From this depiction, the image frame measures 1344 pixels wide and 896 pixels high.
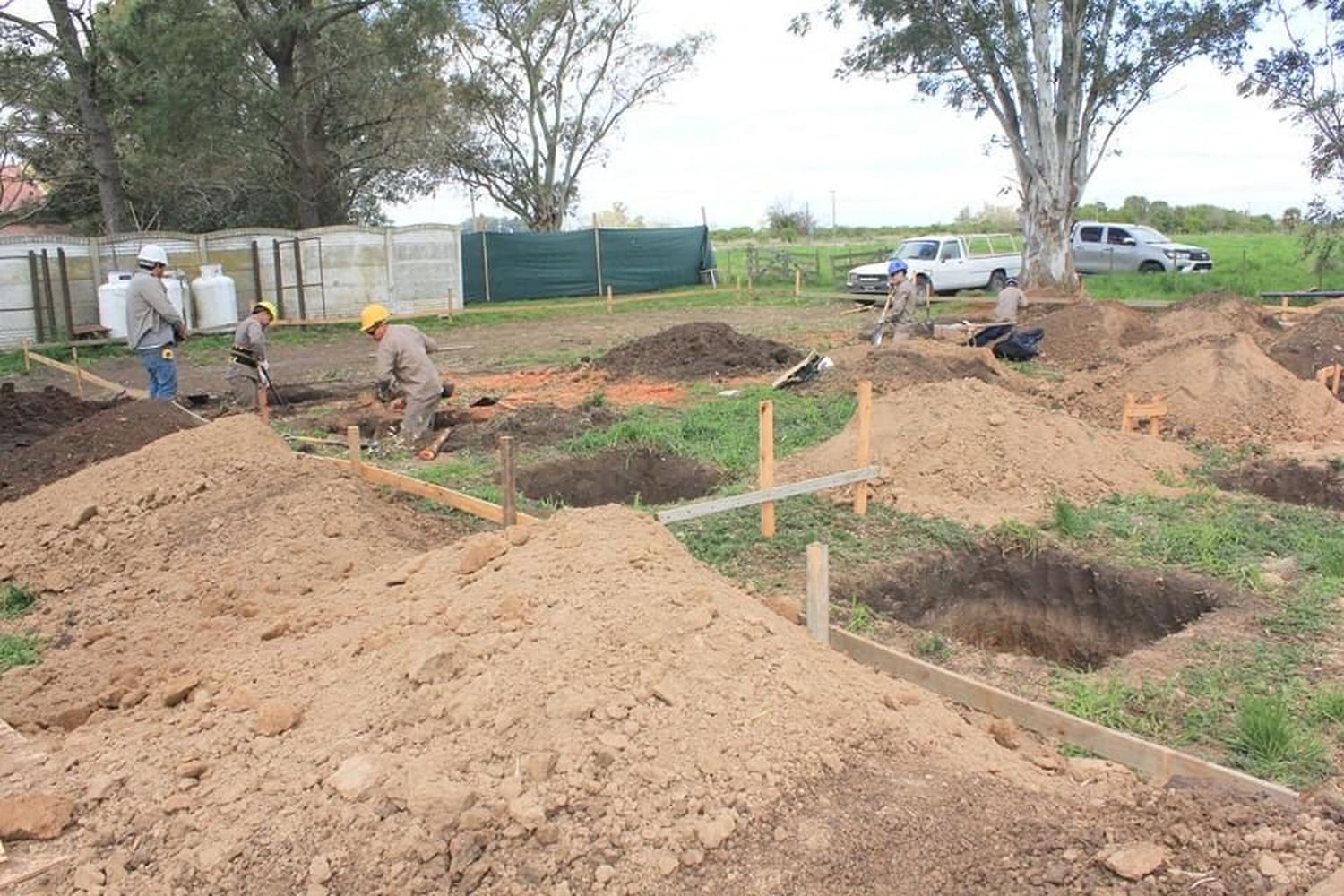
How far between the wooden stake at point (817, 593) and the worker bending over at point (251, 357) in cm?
769

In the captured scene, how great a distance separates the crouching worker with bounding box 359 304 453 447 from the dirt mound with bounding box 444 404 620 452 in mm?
344

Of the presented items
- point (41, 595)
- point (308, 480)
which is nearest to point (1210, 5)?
point (308, 480)

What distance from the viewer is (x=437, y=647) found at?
394 centimetres

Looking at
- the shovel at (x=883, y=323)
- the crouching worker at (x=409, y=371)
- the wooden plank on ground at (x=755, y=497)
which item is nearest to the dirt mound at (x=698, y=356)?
the shovel at (x=883, y=323)

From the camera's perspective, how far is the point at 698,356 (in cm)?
1570

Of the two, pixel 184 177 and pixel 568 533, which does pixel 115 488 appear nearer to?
pixel 568 533

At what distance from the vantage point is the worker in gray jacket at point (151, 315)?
10.0 metres

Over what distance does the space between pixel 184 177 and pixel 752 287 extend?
1549 cm

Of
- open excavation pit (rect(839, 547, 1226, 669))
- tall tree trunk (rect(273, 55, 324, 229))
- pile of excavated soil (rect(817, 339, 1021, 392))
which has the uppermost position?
tall tree trunk (rect(273, 55, 324, 229))

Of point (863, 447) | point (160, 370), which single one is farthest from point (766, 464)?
point (160, 370)

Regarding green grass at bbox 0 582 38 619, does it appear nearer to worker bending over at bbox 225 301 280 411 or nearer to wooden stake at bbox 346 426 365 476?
wooden stake at bbox 346 426 365 476

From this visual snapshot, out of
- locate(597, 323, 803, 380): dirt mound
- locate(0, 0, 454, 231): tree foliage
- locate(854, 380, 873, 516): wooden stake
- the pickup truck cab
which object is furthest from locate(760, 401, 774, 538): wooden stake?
the pickup truck cab

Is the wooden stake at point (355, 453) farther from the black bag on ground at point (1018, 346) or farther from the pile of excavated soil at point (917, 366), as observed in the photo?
the black bag on ground at point (1018, 346)

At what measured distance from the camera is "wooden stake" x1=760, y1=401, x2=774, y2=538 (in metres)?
6.75
